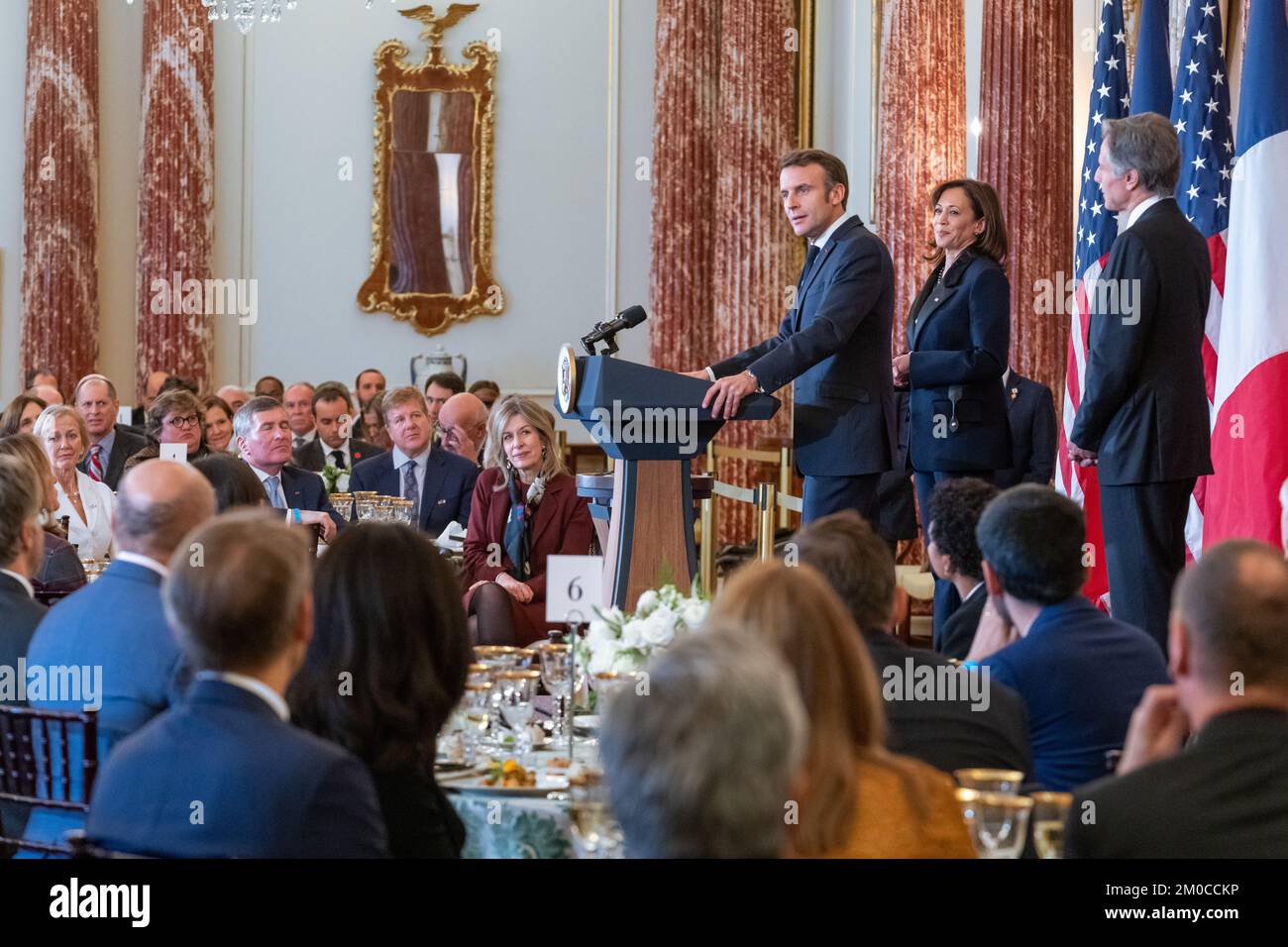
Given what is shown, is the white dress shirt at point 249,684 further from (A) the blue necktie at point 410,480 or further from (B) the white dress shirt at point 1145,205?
(A) the blue necktie at point 410,480

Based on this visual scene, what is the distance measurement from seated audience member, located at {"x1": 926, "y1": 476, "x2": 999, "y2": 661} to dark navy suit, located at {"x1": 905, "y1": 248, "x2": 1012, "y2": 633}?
1.05 metres

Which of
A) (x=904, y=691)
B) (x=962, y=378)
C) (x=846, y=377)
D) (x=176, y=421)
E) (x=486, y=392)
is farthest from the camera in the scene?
(x=486, y=392)

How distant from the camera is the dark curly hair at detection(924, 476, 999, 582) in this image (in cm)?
374

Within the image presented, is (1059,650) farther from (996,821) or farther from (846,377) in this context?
(846,377)

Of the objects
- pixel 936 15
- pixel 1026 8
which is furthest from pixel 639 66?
pixel 1026 8

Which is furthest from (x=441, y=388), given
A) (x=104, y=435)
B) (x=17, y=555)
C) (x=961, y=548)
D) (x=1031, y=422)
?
(x=17, y=555)

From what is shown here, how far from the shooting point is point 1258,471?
499 centimetres

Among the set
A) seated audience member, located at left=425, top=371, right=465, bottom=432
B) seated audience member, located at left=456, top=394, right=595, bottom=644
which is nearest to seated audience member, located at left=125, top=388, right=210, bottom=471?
seated audience member, located at left=456, top=394, right=595, bottom=644

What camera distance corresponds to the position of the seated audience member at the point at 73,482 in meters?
5.92

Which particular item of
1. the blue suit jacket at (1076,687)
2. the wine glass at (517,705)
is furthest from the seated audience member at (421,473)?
the blue suit jacket at (1076,687)

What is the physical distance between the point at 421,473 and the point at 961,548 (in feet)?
11.7

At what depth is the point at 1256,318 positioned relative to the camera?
504cm

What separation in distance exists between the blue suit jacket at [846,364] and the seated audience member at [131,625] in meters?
1.98
